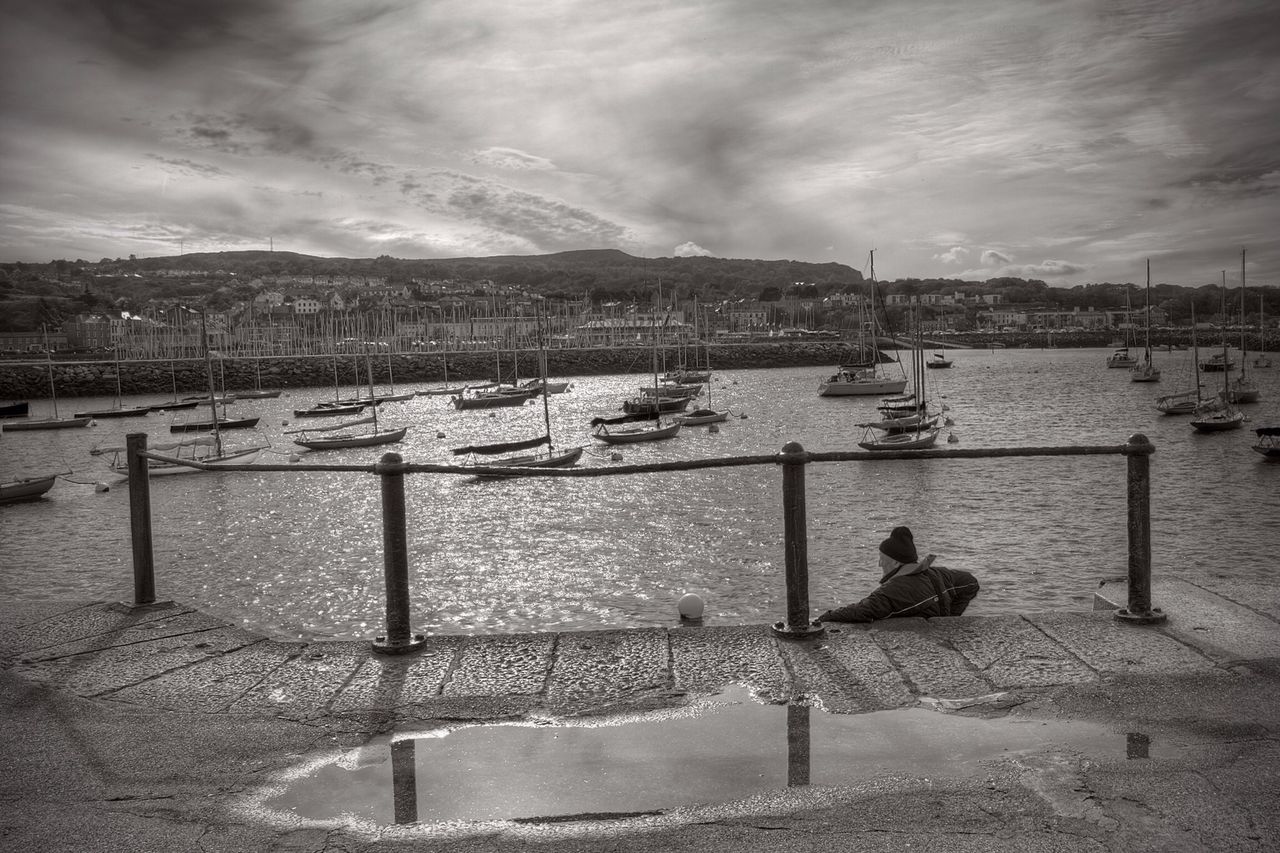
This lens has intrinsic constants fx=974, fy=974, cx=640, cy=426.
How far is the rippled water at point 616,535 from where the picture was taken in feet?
58.7

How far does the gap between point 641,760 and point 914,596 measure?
12.0 ft

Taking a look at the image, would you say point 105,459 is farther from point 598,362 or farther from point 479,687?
point 598,362

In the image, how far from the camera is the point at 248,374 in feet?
415

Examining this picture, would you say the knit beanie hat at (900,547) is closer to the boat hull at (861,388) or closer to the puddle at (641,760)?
the puddle at (641,760)

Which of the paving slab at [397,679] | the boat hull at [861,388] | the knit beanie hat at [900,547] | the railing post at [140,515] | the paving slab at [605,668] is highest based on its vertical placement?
the railing post at [140,515]

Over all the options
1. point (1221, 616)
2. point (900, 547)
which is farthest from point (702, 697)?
point (1221, 616)

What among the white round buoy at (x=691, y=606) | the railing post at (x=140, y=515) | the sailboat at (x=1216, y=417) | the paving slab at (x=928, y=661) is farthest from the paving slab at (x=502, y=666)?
the sailboat at (x=1216, y=417)

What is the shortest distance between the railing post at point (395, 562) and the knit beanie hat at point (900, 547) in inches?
152

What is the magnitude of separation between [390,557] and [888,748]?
122 inches

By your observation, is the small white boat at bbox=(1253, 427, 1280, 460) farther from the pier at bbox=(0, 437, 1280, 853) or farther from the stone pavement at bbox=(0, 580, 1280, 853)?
the pier at bbox=(0, 437, 1280, 853)

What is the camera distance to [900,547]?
7844 millimetres

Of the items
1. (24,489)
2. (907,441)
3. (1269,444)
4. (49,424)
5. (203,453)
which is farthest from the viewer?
(49,424)

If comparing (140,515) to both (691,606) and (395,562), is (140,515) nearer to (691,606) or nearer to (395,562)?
(395,562)

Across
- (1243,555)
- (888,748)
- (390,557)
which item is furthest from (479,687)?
(1243,555)
